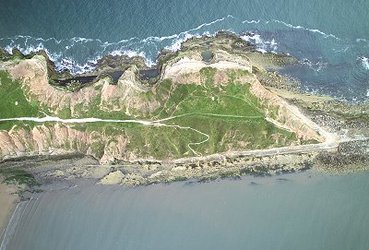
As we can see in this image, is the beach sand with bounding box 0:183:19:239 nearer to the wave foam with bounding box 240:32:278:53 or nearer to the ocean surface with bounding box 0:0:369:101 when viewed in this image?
the ocean surface with bounding box 0:0:369:101

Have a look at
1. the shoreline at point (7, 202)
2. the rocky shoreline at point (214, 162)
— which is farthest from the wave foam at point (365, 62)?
the shoreline at point (7, 202)

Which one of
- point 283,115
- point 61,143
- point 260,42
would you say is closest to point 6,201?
point 61,143

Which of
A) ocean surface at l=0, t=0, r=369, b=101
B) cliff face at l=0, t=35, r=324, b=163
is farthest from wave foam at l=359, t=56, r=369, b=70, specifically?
cliff face at l=0, t=35, r=324, b=163

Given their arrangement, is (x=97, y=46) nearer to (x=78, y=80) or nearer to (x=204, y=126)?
(x=78, y=80)

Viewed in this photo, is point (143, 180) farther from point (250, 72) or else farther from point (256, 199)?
point (250, 72)

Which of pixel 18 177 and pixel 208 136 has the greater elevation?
pixel 208 136

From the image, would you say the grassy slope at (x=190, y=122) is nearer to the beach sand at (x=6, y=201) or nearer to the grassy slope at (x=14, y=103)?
the grassy slope at (x=14, y=103)
